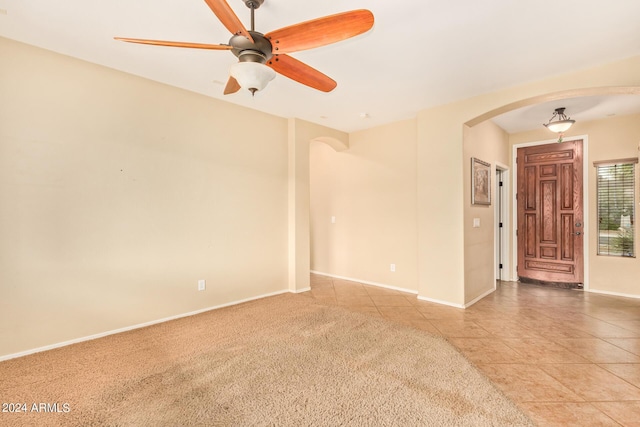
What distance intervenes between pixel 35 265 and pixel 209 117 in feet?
7.40

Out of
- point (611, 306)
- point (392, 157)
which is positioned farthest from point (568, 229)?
point (392, 157)

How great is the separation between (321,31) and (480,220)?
3652 millimetres

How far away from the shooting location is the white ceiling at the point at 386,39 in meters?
2.03

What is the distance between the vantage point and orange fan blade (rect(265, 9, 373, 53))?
1.46m

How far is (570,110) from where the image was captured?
406 cm

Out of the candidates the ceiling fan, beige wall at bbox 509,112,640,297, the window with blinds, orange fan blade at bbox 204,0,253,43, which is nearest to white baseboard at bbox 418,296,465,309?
beige wall at bbox 509,112,640,297

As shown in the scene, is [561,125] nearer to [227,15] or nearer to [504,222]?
[504,222]

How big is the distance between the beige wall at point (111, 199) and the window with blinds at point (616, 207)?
5222 mm

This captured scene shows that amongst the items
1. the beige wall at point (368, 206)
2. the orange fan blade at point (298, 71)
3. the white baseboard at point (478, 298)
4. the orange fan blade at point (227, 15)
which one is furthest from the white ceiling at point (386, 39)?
the white baseboard at point (478, 298)

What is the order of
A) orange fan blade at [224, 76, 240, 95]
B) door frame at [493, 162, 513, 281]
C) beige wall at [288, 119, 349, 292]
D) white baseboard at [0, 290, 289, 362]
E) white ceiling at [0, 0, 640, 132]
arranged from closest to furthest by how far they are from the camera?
white ceiling at [0, 0, 640, 132] < orange fan blade at [224, 76, 240, 95] < white baseboard at [0, 290, 289, 362] < beige wall at [288, 119, 349, 292] < door frame at [493, 162, 513, 281]

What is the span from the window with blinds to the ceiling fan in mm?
5023

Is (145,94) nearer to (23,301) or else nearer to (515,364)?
(23,301)

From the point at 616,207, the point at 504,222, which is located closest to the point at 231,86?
the point at 504,222

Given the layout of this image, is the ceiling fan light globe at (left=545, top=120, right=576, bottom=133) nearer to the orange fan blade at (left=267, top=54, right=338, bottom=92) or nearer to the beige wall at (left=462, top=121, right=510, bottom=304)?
the beige wall at (left=462, top=121, right=510, bottom=304)
